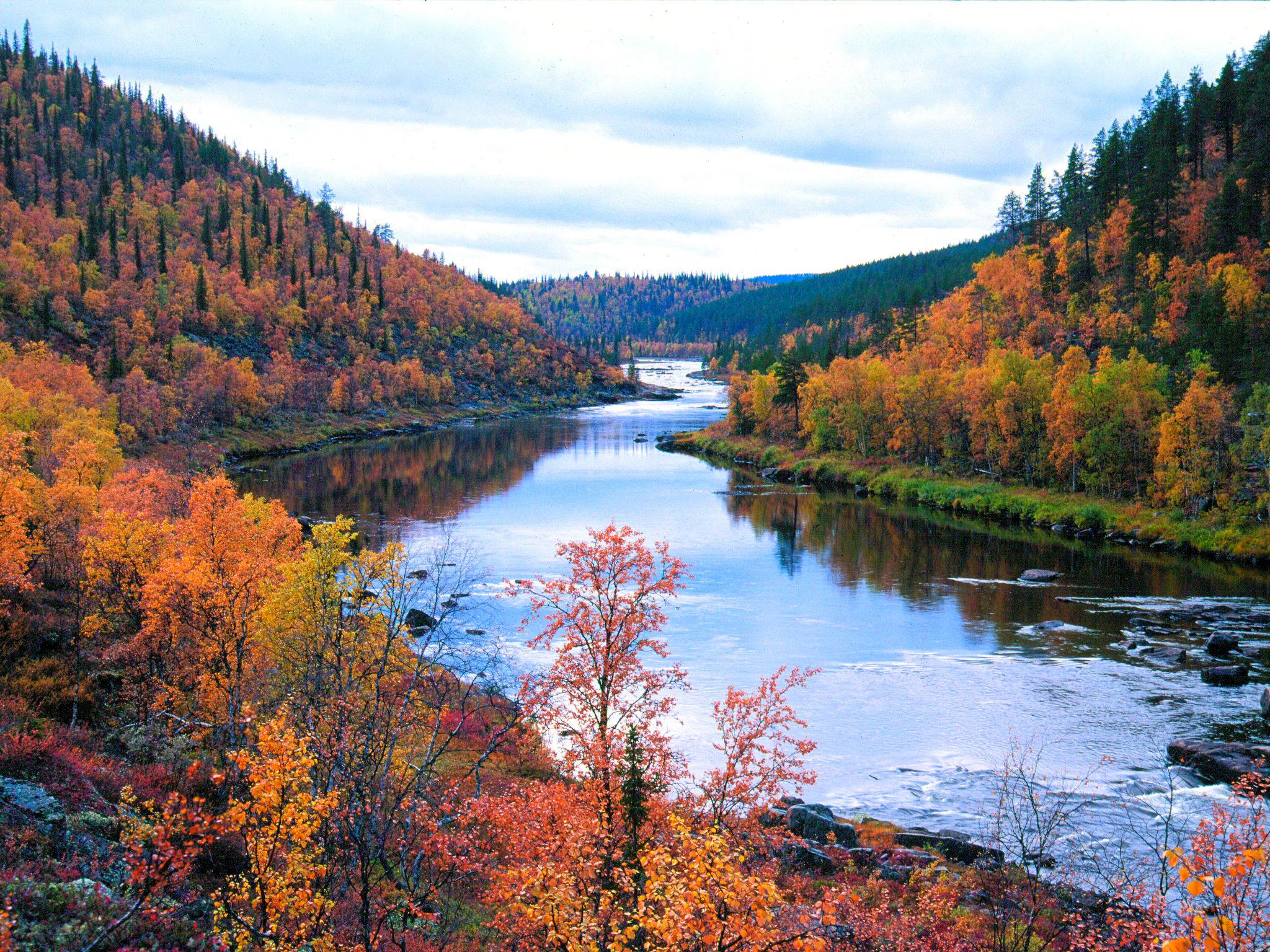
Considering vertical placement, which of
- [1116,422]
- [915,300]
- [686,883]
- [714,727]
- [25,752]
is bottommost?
[714,727]

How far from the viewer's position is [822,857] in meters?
20.9

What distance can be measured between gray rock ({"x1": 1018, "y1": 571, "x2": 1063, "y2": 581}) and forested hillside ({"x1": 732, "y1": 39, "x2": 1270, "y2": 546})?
42.2 feet

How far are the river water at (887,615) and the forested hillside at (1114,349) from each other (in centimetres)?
774

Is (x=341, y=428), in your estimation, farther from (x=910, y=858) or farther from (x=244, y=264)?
(x=910, y=858)

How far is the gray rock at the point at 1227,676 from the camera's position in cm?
3172

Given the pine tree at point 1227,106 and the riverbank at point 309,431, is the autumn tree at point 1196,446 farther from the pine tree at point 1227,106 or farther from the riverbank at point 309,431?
the riverbank at point 309,431

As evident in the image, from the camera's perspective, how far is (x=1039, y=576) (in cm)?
4800

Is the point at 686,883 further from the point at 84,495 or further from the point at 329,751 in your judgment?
the point at 84,495

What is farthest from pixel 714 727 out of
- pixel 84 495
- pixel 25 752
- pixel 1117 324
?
pixel 1117 324

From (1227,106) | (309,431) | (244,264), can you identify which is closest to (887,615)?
(1227,106)

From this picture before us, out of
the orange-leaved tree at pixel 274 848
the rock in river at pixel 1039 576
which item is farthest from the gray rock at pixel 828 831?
the rock in river at pixel 1039 576

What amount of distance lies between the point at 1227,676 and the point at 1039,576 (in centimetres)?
1626

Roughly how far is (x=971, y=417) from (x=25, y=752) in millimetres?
70952

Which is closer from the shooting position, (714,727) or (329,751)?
(329,751)
